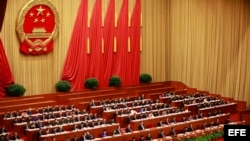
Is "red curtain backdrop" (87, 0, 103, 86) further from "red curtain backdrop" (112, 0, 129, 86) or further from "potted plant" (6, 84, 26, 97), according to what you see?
"potted plant" (6, 84, 26, 97)

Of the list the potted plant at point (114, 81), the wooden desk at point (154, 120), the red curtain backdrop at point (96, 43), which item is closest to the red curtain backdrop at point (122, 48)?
the potted plant at point (114, 81)

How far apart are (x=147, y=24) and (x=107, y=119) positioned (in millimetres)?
6439

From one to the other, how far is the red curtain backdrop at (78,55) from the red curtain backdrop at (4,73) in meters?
Answer: 2.20

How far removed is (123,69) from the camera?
18.0 metres

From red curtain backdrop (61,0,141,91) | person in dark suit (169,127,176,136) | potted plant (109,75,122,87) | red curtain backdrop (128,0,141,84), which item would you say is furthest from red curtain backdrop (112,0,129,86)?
person in dark suit (169,127,176,136)

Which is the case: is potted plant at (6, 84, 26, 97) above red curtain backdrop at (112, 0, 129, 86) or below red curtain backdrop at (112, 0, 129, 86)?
below

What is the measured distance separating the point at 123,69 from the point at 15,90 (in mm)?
5091

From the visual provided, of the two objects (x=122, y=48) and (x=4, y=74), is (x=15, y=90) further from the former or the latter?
(x=122, y=48)

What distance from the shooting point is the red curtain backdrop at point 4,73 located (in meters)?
14.7

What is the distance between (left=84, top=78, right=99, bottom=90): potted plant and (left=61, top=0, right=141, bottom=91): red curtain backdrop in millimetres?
282

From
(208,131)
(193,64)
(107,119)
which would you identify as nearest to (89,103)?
(107,119)

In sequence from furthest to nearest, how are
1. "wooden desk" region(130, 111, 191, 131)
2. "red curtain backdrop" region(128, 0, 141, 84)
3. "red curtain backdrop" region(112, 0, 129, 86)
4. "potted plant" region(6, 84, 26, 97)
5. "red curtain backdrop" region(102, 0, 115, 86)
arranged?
"red curtain backdrop" region(128, 0, 141, 84), "red curtain backdrop" region(112, 0, 129, 86), "red curtain backdrop" region(102, 0, 115, 86), "potted plant" region(6, 84, 26, 97), "wooden desk" region(130, 111, 191, 131)

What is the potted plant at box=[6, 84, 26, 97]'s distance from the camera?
47.9 feet

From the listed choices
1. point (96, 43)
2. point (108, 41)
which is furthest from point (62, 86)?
point (108, 41)
